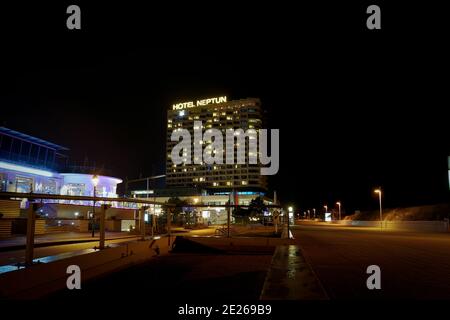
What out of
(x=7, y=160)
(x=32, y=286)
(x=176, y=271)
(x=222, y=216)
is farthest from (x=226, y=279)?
(x=222, y=216)

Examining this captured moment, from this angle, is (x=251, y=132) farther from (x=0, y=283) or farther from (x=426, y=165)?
(x=0, y=283)

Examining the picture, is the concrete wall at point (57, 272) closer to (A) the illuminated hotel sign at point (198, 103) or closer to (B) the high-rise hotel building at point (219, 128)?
(B) the high-rise hotel building at point (219, 128)

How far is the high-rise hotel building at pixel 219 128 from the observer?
148 metres

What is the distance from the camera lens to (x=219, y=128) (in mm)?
155000

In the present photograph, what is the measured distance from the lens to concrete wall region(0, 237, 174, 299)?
4.67 meters

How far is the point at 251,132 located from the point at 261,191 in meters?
24.1

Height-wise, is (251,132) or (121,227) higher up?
(251,132)

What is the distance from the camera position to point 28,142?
3816 centimetres

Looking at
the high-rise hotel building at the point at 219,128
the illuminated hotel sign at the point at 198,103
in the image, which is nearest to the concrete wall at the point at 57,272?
the high-rise hotel building at the point at 219,128

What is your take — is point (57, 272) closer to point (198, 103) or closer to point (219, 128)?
point (219, 128)

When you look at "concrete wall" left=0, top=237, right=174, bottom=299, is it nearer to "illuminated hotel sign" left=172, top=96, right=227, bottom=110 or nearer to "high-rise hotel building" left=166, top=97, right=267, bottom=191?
"high-rise hotel building" left=166, top=97, right=267, bottom=191

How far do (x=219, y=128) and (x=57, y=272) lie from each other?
150208 mm

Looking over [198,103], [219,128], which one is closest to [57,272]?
[219,128]

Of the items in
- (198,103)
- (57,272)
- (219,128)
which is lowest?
(57,272)
